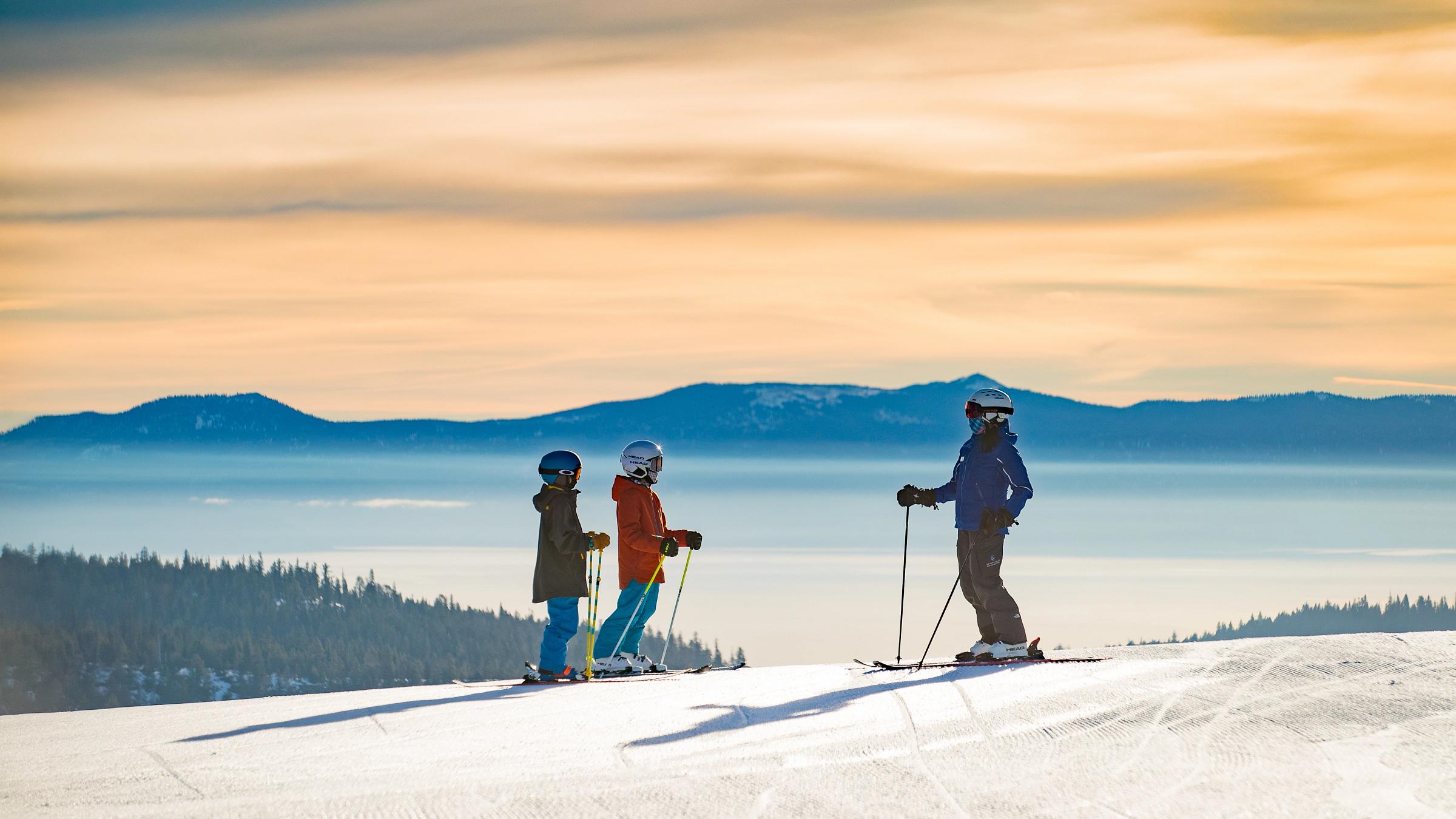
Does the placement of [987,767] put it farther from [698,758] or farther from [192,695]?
[192,695]

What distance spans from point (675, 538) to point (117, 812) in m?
5.60

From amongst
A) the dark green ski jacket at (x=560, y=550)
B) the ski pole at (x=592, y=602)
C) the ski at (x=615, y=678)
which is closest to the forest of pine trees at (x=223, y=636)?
the ski pole at (x=592, y=602)

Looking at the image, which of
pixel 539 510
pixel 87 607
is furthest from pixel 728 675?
pixel 87 607

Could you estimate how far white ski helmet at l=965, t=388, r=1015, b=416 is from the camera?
11242 mm

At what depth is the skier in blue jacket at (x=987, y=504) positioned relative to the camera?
1100 centimetres

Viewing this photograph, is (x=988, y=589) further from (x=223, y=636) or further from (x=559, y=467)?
(x=223, y=636)

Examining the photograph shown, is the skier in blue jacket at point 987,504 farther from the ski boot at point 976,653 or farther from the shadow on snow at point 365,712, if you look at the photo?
the shadow on snow at point 365,712

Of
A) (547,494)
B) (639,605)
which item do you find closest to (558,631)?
(639,605)

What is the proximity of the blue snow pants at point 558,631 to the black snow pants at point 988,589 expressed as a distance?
10.4 ft

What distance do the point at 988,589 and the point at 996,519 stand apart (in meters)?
0.57

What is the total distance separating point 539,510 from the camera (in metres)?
10.7

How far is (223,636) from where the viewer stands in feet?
553

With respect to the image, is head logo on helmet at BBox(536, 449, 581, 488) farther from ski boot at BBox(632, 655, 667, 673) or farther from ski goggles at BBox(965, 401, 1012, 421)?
ski goggles at BBox(965, 401, 1012, 421)

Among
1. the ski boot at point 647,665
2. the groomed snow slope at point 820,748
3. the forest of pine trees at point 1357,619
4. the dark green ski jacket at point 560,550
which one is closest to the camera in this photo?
the groomed snow slope at point 820,748
